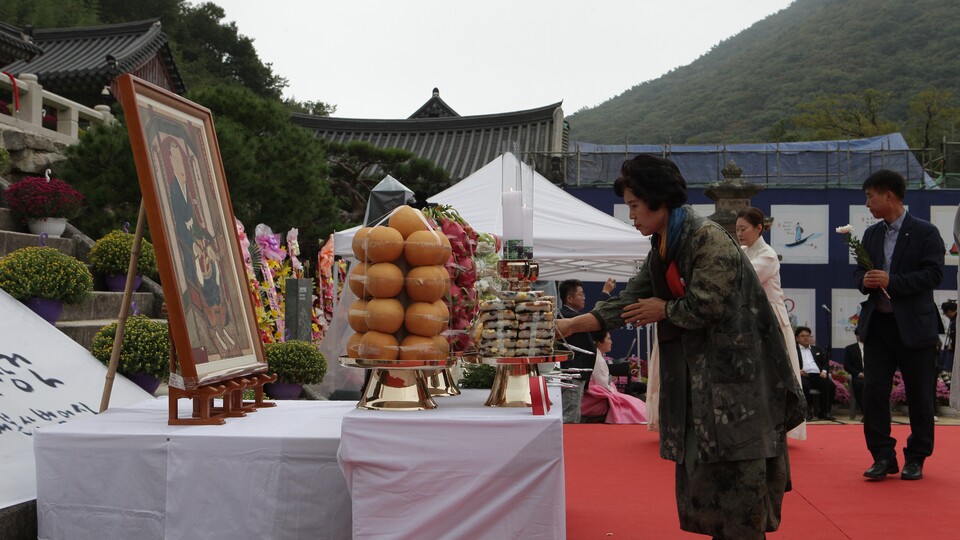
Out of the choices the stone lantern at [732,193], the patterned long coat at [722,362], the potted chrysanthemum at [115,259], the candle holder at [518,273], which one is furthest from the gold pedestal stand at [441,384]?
the stone lantern at [732,193]

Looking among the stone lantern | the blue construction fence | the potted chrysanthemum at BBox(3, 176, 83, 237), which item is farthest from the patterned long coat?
the blue construction fence

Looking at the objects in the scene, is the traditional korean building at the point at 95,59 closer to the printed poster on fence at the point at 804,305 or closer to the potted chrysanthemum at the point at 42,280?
the potted chrysanthemum at the point at 42,280

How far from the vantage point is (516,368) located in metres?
2.45

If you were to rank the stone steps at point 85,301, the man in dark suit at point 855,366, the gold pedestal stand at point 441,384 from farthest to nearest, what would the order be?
the man in dark suit at point 855,366 → the stone steps at point 85,301 → the gold pedestal stand at point 441,384

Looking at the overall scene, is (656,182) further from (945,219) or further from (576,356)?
(945,219)

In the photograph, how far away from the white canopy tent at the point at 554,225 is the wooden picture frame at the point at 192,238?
3.29 metres

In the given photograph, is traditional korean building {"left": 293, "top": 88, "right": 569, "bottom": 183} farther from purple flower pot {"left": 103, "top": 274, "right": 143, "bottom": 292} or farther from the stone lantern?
purple flower pot {"left": 103, "top": 274, "right": 143, "bottom": 292}

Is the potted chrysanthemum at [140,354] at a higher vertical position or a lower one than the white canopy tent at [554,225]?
lower

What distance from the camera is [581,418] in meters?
6.40

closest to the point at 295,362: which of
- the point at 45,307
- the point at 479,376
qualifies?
the point at 45,307

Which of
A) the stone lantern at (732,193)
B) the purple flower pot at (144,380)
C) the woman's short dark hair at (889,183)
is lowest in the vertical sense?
the purple flower pot at (144,380)

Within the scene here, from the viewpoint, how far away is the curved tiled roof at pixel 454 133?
72.2 feet

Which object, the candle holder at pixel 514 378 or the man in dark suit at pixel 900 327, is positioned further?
the man in dark suit at pixel 900 327

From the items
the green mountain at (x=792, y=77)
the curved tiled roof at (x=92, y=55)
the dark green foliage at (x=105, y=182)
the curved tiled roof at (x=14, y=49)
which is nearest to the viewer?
the dark green foliage at (x=105, y=182)
